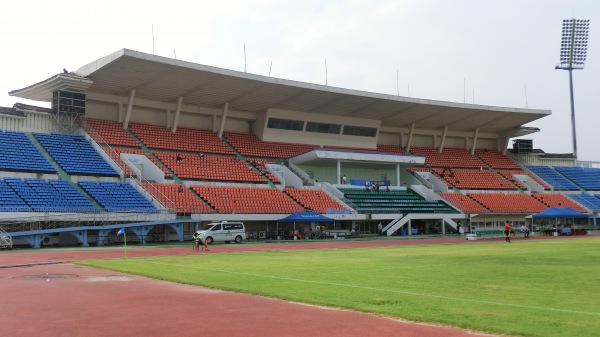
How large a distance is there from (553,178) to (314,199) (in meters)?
43.1

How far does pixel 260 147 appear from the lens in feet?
214

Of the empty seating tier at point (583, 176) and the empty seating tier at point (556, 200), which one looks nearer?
the empty seating tier at point (556, 200)

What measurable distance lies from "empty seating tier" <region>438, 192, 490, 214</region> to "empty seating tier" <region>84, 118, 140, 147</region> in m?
36.3

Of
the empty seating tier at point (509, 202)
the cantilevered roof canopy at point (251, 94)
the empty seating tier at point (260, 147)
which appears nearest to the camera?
the cantilevered roof canopy at point (251, 94)

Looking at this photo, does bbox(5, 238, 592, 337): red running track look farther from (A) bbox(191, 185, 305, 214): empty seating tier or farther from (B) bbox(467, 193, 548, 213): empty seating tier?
(B) bbox(467, 193, 548, 213): empty seating tier

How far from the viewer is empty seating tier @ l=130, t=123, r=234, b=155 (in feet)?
189

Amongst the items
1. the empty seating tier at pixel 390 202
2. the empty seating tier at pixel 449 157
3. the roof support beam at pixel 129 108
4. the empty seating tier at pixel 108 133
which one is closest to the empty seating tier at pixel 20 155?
the empty seating tier at pixel 108 133

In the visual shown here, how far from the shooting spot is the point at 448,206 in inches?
2576

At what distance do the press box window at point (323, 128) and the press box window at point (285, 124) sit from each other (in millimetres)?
1130

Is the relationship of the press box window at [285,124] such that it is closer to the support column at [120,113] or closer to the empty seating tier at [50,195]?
the support column at [120,113]

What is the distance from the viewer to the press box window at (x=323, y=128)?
69188 millimetres

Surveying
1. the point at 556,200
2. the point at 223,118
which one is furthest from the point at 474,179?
the point at 223,118

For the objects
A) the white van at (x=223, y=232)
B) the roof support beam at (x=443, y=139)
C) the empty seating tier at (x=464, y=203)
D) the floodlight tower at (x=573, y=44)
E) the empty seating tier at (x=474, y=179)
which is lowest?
the white van at (x=223, y=232)

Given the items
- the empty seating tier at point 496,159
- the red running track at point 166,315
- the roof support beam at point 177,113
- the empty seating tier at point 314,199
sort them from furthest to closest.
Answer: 1. the empty seating tier at point 496,159
2. the roof support beam at point 177,113
3. the empty seating tier at point 314,199
4. the red running track at point 166,315
